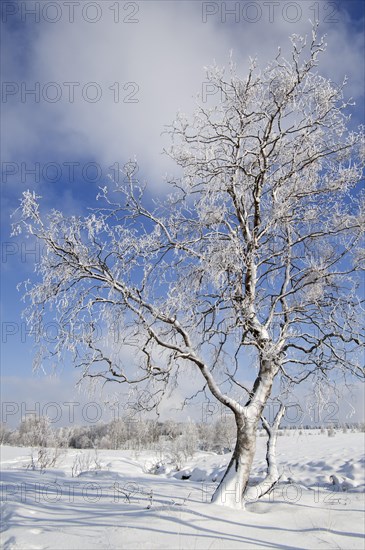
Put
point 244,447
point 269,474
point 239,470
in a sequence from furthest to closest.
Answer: point 269,474 < point 244,447 < point 239,470

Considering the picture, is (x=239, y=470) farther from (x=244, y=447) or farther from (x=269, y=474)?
(x=269, y=474)

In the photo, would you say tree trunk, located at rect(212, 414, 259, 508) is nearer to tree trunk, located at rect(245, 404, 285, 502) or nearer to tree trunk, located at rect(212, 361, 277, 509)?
tree trunk, located at rect(212, 361, 277, 509)

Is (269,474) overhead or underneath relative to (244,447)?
underneath

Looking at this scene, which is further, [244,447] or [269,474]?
[269,474]

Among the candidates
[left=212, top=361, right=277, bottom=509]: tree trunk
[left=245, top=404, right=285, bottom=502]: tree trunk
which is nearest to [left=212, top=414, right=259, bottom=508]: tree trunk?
[left=212, top=361, right=277, bottom=509]: tree trunk

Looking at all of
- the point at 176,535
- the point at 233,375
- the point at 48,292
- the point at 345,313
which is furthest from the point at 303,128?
the point at 176,535

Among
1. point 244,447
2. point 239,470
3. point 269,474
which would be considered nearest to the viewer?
point 239,470

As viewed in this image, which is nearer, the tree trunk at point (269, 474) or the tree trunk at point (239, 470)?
the tree trunk at point (239, 470)

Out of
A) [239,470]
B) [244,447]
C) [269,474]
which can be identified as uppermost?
[244,447]

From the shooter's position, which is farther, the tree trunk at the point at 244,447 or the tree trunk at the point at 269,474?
the tree trunk at the point at 269,474

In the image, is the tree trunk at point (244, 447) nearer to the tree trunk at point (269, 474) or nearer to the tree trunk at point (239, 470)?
the tree trunk at point (239, 470)

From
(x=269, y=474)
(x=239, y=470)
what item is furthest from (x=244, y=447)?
(x=269, y=474)

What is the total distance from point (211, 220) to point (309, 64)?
315cm

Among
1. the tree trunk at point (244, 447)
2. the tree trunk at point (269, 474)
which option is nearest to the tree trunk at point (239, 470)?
the tree trunk at point (244, 447)
